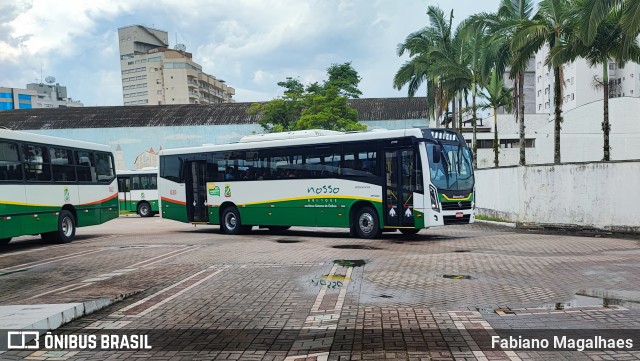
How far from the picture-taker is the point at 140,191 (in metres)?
35.8

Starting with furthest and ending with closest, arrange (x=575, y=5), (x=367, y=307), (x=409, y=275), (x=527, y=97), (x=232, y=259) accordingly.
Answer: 1. (x=527, y=97)
2. (x=575, y=5)
3. (x=232, y=259)
4. (x=409, y=275)
5. (x=367, y=307)

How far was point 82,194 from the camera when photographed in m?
18.8

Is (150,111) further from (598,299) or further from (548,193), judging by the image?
(598,299)

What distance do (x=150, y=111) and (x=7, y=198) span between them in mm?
43472

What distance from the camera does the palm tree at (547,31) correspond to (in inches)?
814

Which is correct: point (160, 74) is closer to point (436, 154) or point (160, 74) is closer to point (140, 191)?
point (140, 191)

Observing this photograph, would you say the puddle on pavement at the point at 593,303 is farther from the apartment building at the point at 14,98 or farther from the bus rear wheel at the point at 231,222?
the apartment building at the point at 14,98

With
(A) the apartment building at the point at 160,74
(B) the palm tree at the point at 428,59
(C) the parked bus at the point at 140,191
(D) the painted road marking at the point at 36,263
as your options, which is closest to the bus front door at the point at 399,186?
(D) the painted road marking at the point at 36,263

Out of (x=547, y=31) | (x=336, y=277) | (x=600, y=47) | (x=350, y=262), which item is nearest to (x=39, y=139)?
(x=350, y=262)

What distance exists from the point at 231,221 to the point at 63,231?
5.77 meters

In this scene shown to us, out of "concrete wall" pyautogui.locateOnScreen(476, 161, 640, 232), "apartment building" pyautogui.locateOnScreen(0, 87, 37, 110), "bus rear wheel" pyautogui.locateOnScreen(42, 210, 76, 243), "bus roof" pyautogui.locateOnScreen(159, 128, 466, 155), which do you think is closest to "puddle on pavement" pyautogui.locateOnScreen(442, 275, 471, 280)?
"bus roof" pyautogui.locateOnScreen(159, 128, 466, 155)

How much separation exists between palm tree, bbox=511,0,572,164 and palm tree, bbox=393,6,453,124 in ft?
24.5

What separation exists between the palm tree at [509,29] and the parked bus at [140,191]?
21.9 meters

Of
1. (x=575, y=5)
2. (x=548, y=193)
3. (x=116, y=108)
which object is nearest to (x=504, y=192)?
(x=548, y=193)
